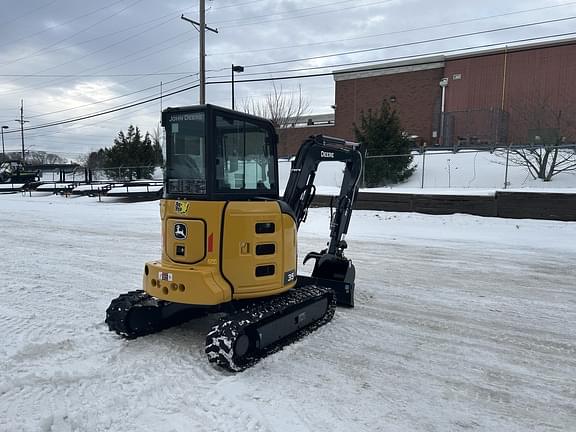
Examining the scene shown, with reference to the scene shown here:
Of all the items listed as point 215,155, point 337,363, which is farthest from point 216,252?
point 337,363

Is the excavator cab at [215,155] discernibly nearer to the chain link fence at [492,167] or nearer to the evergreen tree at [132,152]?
the chain link fence at [492,167]

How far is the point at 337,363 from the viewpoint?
465 cm

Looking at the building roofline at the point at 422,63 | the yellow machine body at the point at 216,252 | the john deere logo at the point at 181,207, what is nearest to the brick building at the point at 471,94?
the building roofline at the point at 422,63

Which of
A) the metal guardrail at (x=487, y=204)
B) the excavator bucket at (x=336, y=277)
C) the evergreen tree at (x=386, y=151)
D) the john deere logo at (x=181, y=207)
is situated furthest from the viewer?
the evergreen tree at (x=386, y=151)

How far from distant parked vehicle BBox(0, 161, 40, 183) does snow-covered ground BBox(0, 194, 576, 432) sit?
34.7 metres

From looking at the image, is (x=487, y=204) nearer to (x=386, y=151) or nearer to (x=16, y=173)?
(x=386, y=151)

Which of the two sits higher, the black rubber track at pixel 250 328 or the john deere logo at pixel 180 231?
the john deere logo at pixel 180 231

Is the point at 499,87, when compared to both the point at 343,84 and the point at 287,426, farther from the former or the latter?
the point at 287,426

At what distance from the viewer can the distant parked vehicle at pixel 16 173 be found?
39.0m

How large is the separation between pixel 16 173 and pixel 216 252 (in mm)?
42123

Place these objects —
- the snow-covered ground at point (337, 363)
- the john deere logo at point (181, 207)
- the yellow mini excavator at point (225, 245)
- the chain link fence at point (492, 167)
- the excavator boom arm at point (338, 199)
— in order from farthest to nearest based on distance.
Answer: the chain link fence at point (492, 167) < the excavator boom arm at point (338, 199) < the john deere logo at point (181, 207) < the yellow mini excavator at point (225, 245) < the snow-covered ground at point (337, 363)

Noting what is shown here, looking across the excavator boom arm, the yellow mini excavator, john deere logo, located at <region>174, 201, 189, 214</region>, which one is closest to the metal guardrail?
the excavator boom arm

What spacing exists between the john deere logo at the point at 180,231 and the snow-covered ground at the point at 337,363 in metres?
1.25

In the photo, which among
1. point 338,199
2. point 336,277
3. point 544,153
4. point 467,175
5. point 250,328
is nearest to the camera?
point 250,328
